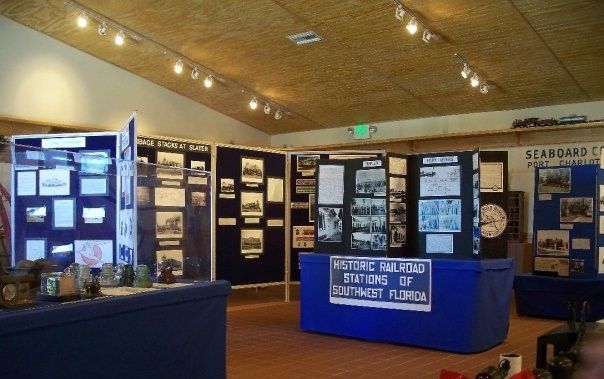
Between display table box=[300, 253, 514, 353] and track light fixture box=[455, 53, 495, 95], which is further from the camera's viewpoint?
track light fixture box=[455, 53, 495, 95]

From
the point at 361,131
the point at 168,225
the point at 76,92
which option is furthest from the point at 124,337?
the point at 361,131

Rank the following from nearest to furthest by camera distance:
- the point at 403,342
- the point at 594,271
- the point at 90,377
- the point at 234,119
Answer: the point at 90,377 < the point at 403,342 < the point at 594,271 < the point at 234,119

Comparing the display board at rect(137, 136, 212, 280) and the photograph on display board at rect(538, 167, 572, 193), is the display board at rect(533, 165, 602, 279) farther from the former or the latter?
the display board at rect(137, 136, 212, 280)

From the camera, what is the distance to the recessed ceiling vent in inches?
325

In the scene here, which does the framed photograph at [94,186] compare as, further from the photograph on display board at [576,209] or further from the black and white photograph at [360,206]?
the photograph on display board at [576,209]

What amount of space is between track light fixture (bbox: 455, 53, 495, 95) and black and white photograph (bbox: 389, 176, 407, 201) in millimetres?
2590

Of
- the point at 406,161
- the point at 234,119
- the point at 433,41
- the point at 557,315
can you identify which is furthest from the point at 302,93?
the point at 557,315

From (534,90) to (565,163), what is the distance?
4.27 ft

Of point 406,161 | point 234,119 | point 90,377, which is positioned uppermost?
point 234,119

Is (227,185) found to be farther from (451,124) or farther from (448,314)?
(451,124)

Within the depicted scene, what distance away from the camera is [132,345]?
10.3 ft

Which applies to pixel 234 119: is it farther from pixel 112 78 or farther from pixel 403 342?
pixel 403 342

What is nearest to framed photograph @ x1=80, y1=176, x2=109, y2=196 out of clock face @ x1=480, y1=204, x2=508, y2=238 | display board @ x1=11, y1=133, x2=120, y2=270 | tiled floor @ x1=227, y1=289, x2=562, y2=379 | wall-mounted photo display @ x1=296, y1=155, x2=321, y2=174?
display board @ x1=11, y1=133, x2=120, y2=270

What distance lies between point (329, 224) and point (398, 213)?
2.71ft
